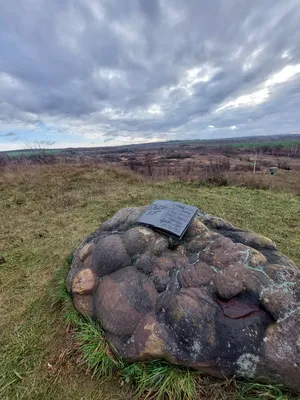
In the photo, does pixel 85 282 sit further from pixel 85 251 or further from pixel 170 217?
pixel 170 217

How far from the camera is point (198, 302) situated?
184cm

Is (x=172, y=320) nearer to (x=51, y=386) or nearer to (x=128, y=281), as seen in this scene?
(x=128, y=281)

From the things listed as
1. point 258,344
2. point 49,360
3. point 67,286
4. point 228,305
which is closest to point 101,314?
point 49,360

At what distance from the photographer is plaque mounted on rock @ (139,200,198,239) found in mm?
2609

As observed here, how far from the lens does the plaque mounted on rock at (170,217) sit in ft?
8.56

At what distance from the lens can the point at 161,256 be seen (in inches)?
96.3

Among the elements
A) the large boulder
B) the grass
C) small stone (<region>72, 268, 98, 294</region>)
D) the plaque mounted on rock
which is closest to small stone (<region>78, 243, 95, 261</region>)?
the large boulder

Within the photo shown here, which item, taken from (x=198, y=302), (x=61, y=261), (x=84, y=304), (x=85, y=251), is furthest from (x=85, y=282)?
(x=61, y=261)

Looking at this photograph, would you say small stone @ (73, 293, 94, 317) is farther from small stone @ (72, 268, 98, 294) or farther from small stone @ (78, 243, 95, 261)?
small stone @ (78, 243, 95, 261)

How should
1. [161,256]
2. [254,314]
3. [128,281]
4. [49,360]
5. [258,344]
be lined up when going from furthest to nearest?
[161,256] < [128,281] < [49,360] < [254,314] < [258,344]

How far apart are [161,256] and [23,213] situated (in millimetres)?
5368

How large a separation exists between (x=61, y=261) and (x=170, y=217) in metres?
2.17

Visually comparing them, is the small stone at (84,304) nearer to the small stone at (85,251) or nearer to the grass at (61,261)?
the grass at (61,261)

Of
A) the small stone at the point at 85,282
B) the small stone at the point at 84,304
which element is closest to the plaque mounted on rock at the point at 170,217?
the small stone at the point at 85,282
